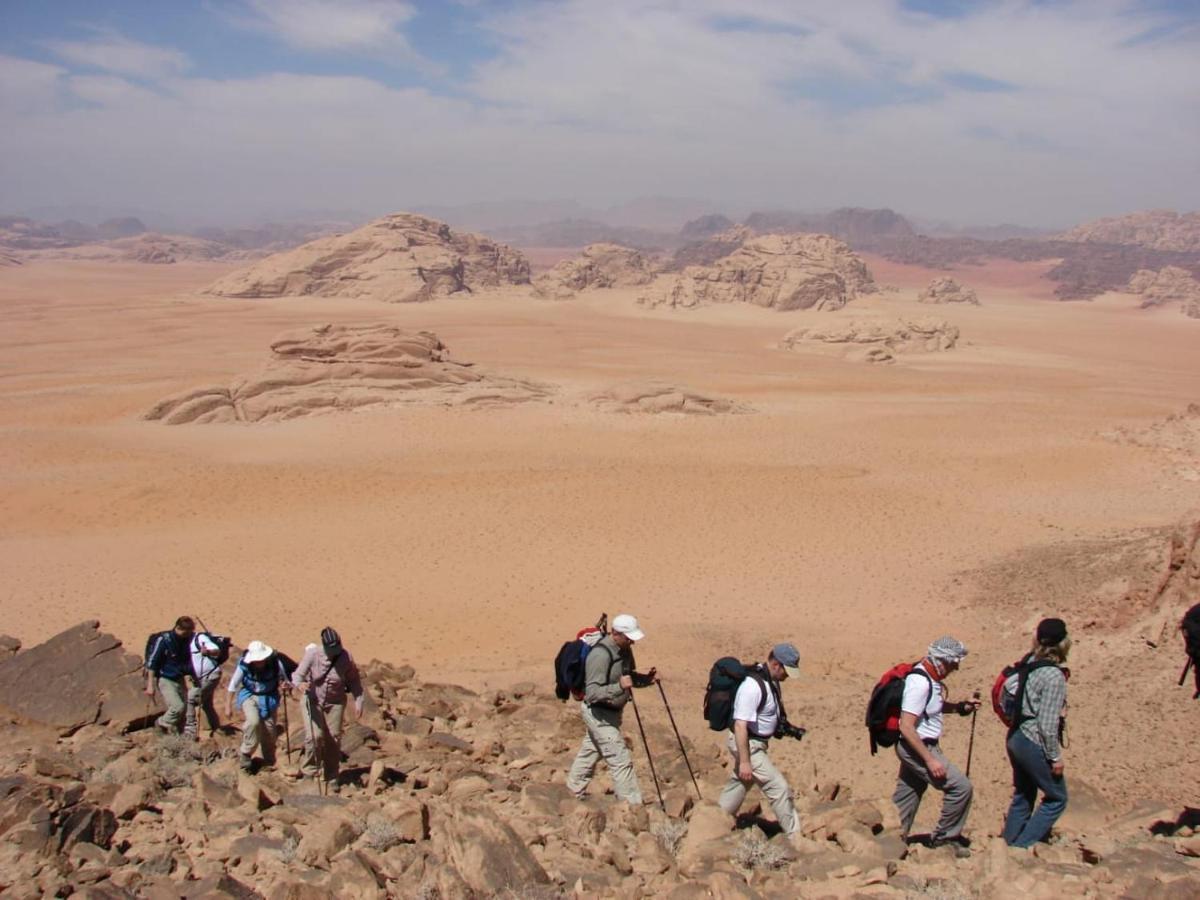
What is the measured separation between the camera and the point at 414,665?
12.1m

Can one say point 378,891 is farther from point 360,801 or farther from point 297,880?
point 360,801

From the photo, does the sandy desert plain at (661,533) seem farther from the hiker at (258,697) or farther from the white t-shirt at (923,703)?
the hiker at (258,697)

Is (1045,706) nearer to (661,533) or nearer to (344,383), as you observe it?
(661,533)

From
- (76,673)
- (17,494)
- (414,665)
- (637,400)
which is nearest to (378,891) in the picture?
(76,673)

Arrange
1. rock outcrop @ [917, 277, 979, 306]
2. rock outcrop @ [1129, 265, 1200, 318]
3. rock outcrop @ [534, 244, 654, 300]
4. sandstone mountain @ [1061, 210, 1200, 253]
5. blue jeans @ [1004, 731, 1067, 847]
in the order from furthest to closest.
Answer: sandstone mountain @ [1061, 210, 1200, 253]
rock outcrop @ [1129, 265, 1200, 318]
rock outcrop @ [917, 277, 979, 306]
rock outcrop @ [534, 244, 654, 300]
blue jeans @ [1004, 731, 1067, 847]

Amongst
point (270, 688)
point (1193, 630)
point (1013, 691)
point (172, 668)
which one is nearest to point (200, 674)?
point (172, 668)

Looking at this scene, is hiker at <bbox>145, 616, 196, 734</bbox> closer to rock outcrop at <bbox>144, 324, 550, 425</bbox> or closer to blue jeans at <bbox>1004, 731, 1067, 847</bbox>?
blue jeans at <bbox>1004, 731, 1067, 847</bbox>

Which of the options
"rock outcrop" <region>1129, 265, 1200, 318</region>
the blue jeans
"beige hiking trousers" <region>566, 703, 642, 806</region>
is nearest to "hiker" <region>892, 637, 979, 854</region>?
the blue jeans

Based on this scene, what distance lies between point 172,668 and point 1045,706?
7.10 metres

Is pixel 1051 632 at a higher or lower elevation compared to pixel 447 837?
higher

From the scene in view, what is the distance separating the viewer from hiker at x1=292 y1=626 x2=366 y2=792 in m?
7.54

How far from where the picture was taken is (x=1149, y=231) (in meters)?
146

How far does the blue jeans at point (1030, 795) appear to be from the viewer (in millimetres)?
5918

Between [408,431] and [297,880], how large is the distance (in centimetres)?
1981
